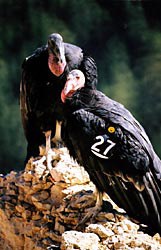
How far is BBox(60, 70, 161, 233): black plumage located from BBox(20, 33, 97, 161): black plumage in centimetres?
35

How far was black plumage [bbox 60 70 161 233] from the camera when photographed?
8.66 ft

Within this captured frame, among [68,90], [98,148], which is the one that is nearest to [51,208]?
[98,148]

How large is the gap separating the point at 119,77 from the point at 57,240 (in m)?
1.98

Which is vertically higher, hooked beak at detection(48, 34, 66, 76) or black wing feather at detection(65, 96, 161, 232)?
hooked beak at detection(48, 34, 66, 76)

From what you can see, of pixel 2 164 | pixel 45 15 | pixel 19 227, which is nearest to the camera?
pixel 19 227

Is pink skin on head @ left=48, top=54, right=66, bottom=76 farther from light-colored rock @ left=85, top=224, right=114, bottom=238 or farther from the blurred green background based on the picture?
the blurred green background

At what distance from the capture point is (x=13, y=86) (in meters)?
4.54

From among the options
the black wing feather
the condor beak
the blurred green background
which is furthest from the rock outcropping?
the blurred green background

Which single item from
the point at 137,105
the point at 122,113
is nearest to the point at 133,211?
the point at 122,113

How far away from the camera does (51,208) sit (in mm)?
2992

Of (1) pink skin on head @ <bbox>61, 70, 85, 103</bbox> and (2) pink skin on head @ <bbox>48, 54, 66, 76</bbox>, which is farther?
(2) pink skin on head @ <bbox>48, 54, 66, 76</bbox>

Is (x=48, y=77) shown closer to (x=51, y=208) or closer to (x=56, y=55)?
(x=56, y=55)

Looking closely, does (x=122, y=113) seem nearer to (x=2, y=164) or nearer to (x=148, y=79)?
(x=148, y=79)

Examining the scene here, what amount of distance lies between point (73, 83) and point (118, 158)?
1.67ft
